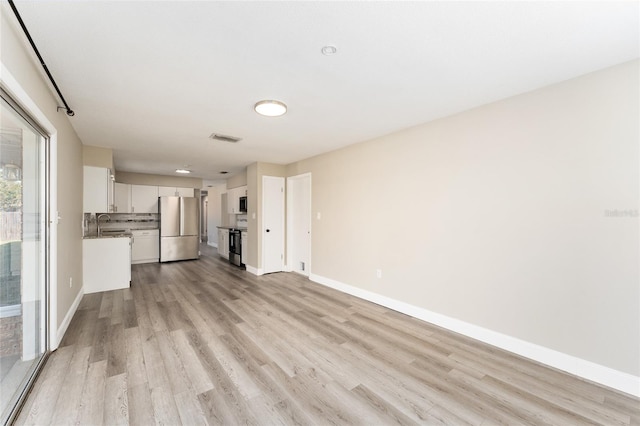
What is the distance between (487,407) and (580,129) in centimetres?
230

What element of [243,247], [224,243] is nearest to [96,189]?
[243,247]

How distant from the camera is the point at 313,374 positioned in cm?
222

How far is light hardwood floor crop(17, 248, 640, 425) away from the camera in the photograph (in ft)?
5.82

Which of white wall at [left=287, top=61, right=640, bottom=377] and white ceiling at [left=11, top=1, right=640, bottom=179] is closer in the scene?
white ceiling at [left=11, top=1, right=640, bottom=179]

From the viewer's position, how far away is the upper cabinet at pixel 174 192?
7306 mm

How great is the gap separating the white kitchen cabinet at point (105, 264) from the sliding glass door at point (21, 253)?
2.27m

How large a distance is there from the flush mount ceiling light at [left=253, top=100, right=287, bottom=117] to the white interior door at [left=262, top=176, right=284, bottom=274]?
2968 mm

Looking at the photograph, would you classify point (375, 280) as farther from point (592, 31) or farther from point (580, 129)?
point (592, 31)

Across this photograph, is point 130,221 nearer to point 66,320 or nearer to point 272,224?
point 272,224

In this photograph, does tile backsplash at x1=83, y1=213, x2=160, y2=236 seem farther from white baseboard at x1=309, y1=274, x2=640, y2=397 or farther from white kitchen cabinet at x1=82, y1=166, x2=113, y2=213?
white baseboard at x1=309, y1=274, x2=640, y2=397

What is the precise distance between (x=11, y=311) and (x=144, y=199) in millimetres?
5721

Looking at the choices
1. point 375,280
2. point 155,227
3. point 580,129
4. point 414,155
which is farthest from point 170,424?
point 155,227

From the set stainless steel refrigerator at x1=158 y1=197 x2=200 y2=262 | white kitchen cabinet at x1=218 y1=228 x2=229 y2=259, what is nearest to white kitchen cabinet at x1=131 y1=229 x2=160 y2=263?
stainless steel refrigerator at x1=158 y1=197 x2=200 y2=262

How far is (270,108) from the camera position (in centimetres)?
276
